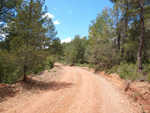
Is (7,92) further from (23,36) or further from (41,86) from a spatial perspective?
(23,36)

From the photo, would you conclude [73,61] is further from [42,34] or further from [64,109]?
[64,109]

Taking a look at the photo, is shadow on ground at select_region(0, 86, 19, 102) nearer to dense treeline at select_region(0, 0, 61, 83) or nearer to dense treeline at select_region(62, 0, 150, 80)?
dense treeline at select_region(0, 0, 61, 83)

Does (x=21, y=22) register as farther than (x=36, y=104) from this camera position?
Yes

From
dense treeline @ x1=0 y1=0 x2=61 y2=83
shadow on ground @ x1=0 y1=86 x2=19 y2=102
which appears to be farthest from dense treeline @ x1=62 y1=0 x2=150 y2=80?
shadow on ground @ x1=0 y1=86 x2=19 y2=102

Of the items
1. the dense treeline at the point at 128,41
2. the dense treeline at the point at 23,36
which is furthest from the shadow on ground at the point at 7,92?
the dense treeline at the point at 128,41

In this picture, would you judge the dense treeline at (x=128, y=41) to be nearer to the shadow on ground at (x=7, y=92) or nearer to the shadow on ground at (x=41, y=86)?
the shadow on ground at (x=41, y=86)

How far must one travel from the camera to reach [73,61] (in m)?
36.2

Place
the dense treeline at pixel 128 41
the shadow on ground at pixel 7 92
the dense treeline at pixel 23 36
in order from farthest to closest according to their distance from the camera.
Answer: the dense treeline at pixel 128 41 < the dense treeline at pixel 23 36 < the shadow on ground at pixel 7 92

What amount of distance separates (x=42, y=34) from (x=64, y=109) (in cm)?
639

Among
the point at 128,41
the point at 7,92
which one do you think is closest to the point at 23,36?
the point at 7,92

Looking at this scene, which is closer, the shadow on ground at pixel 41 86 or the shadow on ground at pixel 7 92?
the shadow on ground at pixel 7 92

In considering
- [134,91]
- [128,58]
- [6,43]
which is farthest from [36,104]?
[128,58]

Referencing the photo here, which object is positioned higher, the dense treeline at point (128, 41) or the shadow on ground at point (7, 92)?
the dense treeline at point (128, 41)

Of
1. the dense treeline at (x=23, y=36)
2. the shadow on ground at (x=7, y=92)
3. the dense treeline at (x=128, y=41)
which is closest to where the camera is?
the shadow on ground at (x=7, y=92)
